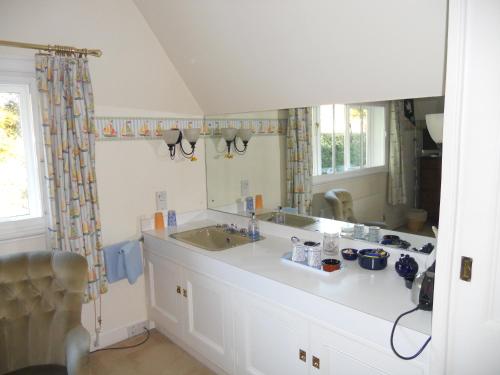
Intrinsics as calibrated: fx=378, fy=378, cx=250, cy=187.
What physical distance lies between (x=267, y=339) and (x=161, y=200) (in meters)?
1.43

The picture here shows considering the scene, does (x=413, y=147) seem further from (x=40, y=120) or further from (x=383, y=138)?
(x=40, y=120)

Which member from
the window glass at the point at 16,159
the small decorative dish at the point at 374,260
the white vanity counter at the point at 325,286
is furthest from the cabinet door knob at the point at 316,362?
the window glass at the point at 16,159

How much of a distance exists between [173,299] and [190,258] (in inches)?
16.6

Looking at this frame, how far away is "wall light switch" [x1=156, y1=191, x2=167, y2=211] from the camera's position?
9.54 ft

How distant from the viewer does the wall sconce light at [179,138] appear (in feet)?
9.22

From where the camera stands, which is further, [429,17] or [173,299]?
[173,299]

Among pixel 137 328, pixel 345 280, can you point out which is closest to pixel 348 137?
pixel 345 280

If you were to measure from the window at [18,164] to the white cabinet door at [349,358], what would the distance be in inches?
74.5

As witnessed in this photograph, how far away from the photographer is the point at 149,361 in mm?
2555

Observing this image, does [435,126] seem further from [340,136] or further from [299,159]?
[299,159]

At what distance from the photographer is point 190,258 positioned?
7.90 ft

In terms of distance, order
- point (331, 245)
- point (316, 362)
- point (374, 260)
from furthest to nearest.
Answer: point (331, 245), point (374, 260), point (316, 362)

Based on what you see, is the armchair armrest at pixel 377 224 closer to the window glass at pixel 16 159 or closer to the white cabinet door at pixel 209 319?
the white cabinet door at pixel 209 319

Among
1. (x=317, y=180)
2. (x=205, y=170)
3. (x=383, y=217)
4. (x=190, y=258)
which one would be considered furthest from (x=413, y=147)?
(x=205, y=170)
